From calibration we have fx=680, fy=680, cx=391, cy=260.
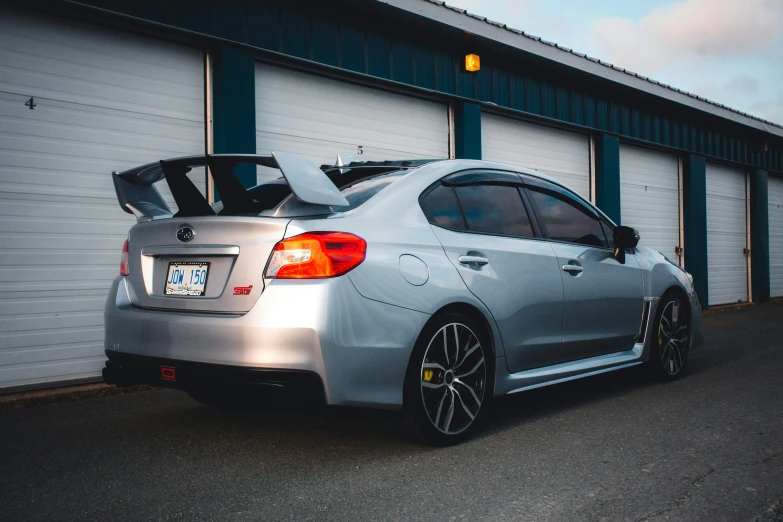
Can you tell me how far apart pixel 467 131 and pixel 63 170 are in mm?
5399

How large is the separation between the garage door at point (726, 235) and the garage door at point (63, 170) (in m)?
12.7

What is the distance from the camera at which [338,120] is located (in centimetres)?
811

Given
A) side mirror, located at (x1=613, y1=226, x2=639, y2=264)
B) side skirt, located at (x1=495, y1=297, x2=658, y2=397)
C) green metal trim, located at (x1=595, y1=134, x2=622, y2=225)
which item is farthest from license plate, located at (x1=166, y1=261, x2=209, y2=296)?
Answer: green metal trim, located at (x1=595, y1=134, x2=622, y2=225)

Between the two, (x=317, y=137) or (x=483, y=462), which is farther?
(x=317, y=137)

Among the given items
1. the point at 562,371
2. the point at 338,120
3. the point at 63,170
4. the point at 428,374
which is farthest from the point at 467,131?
the point at 428,374

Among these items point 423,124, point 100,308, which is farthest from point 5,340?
point 423,124

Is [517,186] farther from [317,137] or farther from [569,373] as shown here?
[317,137]

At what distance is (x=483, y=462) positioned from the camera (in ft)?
11.1

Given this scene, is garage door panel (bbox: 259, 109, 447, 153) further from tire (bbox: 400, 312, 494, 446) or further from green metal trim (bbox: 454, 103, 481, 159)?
tire (bbox: 400, 312, 494, 446)

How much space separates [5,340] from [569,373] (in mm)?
4428

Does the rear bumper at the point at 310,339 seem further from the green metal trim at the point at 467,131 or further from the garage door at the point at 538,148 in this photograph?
the garage door at the point at 538,148

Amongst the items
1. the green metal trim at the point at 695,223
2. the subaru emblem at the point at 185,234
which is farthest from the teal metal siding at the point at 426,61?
the subaru emblem at the point at 185,234

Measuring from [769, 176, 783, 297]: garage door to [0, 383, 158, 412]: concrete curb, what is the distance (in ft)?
53.7

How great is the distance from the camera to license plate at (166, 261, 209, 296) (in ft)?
10.8
